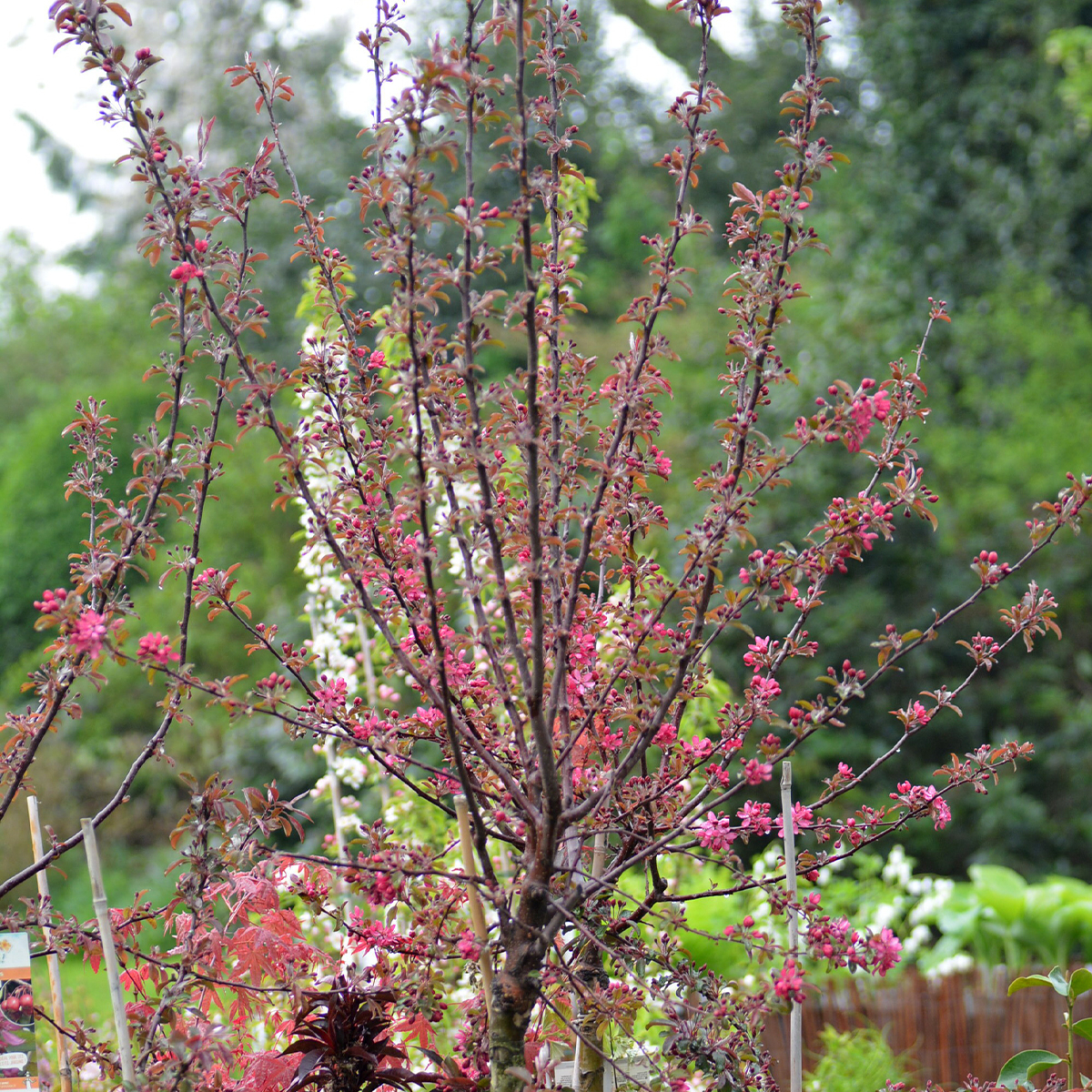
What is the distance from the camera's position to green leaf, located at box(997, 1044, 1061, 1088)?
1830 mm

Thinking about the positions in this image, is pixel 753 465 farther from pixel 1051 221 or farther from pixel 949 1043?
pixel 1051 221

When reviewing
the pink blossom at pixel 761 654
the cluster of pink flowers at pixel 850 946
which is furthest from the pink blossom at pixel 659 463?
the cluster of pink flowers at pixel 850 946

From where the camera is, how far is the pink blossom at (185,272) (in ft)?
4.42

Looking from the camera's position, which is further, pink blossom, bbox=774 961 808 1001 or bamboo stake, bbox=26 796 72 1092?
bamboo stake, bbox=26 796 72 1092

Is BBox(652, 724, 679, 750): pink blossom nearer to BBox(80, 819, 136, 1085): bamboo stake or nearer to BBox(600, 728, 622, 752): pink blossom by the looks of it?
BBox(600, 728, 622, 752): pink blossom

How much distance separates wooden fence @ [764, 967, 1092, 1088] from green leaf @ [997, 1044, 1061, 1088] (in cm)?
126

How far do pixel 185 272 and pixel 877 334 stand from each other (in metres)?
6.26

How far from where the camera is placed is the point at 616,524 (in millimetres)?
1691

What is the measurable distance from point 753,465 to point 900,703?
15.1 ft

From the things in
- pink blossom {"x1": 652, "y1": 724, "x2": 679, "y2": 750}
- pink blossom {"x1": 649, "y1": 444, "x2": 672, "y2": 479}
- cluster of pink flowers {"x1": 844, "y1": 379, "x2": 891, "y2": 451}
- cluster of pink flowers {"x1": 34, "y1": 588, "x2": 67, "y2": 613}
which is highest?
pink blossom {"x1": 649, "y1": 444, "x2": 672, "y2": 479}

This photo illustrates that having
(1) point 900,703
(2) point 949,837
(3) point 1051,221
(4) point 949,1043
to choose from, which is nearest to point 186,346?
(4) point 949,1043

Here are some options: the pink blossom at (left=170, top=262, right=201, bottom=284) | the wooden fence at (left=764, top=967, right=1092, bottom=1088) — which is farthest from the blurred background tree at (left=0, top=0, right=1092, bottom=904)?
the pink blossom at (left=170, top=262, right=201, bottom=284)

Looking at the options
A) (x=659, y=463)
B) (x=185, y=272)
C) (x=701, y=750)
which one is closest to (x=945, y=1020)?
(x=701, y=750)

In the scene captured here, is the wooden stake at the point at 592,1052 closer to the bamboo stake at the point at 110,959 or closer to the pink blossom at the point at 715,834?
the pink blossom at the point at 715,834
